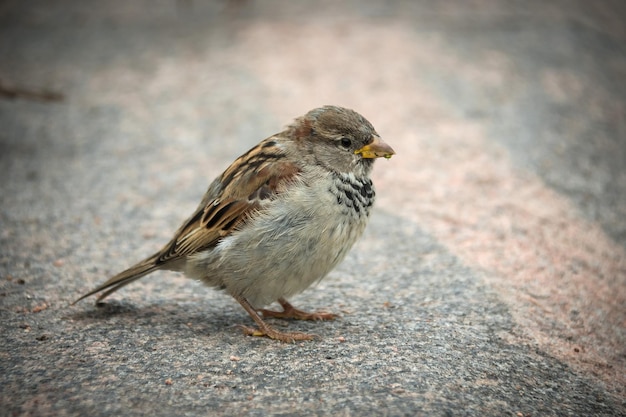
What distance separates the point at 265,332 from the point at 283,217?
66cm

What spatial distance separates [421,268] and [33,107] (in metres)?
5.01

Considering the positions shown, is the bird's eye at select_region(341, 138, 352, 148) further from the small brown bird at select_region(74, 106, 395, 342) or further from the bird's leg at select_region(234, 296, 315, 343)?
the bird's leg at select_region(234, 296, 315, 343)

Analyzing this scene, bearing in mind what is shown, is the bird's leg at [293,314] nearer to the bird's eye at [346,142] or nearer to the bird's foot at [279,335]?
the bird's foot at [279,335]

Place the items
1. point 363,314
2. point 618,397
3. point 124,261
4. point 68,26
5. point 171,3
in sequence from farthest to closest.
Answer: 1. point 171,3
2. point 68,26
3. point 124,261
4. point 363,314
5. point 618,397

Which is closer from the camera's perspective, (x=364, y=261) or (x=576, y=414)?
(x=576, y=414)

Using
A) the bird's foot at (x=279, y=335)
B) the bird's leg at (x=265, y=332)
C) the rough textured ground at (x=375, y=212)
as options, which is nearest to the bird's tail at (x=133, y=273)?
the rough textured ground at (x=375, y=212)

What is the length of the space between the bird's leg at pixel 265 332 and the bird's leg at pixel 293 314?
0.26 metres

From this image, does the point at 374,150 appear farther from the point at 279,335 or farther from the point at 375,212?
the point at 375,212

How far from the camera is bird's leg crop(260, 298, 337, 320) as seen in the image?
4.15 metres

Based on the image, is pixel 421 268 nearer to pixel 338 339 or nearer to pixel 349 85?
pixel 338 339

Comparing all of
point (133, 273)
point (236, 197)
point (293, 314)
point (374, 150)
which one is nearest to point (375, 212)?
point (293, 314)

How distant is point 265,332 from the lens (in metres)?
3.88

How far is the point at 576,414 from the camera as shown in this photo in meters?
3.28

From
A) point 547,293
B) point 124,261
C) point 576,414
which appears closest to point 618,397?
point 576,414
